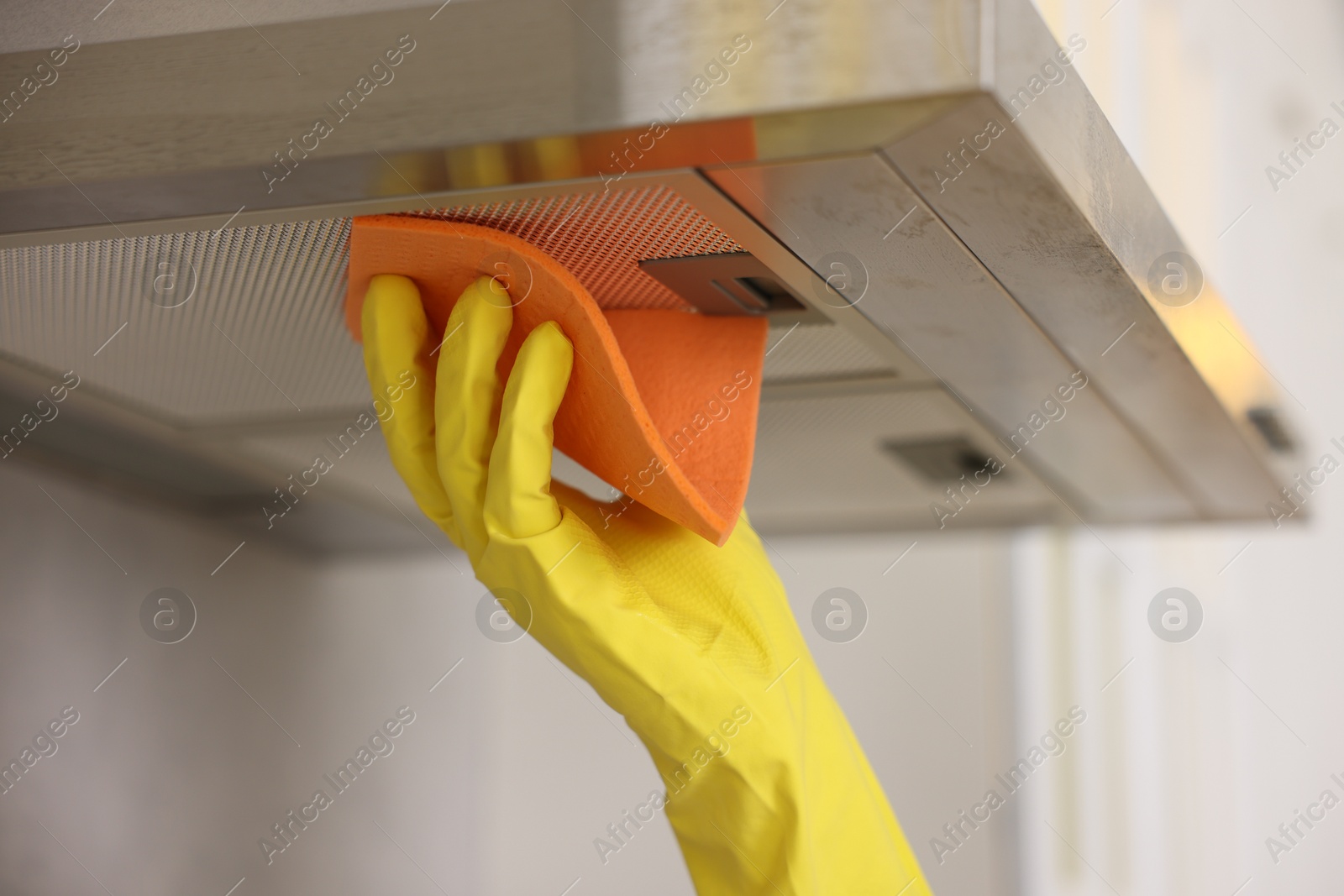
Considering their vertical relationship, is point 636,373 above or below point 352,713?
above

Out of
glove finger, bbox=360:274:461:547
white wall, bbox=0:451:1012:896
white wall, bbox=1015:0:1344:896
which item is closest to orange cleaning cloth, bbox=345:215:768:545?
glove finger, bbox=360:274:461:547

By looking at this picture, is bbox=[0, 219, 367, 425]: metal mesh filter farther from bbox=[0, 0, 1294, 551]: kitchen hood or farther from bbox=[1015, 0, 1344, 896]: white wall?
bbox=[1015, 0, 1344, 896]: white wall

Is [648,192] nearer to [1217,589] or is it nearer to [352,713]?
[352,713]

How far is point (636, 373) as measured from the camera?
465 mm

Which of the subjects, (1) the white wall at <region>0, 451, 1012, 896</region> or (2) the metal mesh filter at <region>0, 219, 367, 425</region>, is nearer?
(2) the metal mesh filter at <region>0, 219, 367, 425</region>

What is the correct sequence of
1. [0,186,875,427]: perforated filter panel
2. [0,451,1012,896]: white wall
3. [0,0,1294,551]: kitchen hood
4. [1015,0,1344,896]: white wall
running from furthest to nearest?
1. [1015,0,1344,896]: white wall
2. [0,451,1012,896]: white wall
3. [0,186,875,427]: perforated filter panel
4. [0,0,1294,551]: kitchen hood

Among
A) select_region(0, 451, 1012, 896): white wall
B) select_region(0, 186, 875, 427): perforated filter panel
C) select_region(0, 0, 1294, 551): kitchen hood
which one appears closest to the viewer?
select_region(0, 0, 1294, 551): kitchen hood

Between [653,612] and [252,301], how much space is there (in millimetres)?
238

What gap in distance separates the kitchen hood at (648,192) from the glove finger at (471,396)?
0.11ft

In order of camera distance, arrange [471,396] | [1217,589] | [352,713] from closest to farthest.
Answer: [471,396]
[352,713]
[1217,589]

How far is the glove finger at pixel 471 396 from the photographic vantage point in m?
0.42

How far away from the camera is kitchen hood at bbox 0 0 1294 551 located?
10.9 inches

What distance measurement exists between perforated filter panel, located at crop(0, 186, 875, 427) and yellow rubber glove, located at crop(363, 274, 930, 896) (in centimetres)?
4

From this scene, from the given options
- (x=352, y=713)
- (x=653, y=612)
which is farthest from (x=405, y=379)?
(x=352, y=713)
